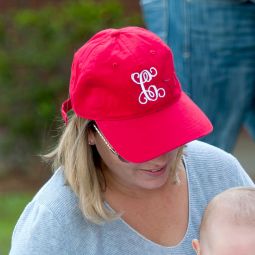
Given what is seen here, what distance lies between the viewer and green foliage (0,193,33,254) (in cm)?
661

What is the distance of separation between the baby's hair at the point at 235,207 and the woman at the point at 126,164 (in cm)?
19

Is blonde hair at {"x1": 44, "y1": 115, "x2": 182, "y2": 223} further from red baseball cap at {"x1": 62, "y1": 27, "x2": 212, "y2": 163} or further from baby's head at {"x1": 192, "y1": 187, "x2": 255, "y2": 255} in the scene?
baby's head at {"x1": 192, "y1": 187, "x2": 255, "y2": 255}

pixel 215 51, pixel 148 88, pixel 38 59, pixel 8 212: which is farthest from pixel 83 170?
pixel 38 59

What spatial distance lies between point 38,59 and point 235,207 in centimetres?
538

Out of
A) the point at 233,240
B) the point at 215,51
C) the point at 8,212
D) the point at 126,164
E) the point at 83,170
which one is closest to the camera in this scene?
the point at 233,240

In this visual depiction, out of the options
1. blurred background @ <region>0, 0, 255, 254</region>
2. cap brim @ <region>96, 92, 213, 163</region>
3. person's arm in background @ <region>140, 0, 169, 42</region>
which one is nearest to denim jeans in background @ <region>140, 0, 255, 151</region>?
person's arm in background @ <region>140, 0, 169, 42</region>

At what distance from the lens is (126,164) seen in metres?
3.20

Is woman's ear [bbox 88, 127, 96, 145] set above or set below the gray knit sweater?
above

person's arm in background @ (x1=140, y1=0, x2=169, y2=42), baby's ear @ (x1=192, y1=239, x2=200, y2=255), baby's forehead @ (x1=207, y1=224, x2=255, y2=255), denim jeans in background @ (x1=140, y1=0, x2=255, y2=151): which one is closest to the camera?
baby's forehead @ (x1=207, y1=224, x2=255, y2=255)

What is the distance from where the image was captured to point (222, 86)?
14.8 feet

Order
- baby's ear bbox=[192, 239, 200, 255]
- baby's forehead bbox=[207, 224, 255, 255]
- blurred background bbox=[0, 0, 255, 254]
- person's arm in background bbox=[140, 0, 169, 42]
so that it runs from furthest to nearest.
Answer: blurred background bbox=[0, 0, 255, 254] < person's arm in background bbox=[140, 0, 169, 42] < baby's ear bbox=[192, 239, 200, 255] < baby's forehead bbox=[207, 224, 255, 255]

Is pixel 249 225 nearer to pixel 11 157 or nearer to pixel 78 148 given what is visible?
pixel 78 148

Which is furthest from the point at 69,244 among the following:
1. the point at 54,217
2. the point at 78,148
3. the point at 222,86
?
the point at 222,86

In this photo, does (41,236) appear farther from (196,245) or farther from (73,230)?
(196,245)
